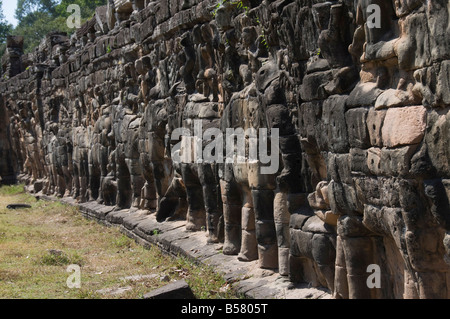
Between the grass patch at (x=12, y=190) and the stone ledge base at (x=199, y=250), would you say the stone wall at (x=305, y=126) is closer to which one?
the stone ledge base at (x=199, y=250)

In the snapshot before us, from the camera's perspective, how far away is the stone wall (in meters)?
4.64

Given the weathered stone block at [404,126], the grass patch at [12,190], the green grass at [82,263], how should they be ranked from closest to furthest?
the weathered stone block at [404,126] < the green grass at [82,263] < the grass patch at [12,190]

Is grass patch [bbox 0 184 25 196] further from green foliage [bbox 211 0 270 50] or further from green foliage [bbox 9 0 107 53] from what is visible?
green foliage [bbox 211 0 270 50]

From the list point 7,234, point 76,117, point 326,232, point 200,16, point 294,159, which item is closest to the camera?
point 326,232

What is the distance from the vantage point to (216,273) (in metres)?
7.85

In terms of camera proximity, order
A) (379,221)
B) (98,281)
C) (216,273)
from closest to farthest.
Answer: (379,221)
(216,273)
(98,281)

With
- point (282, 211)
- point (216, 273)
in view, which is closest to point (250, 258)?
point (216, 273)

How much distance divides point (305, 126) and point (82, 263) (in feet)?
15.7

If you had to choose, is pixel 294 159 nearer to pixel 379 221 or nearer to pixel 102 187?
pixel 379 221

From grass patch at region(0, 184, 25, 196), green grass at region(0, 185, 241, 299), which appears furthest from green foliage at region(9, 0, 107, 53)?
green grass at region(0, 185, 241, 299)

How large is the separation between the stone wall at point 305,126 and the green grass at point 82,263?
605 mm

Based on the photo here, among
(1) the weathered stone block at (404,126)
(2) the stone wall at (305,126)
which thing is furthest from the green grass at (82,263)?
(1) the weathered stone block at (404,126)

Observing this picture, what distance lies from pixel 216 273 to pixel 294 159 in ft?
5.71

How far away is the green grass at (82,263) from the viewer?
7861 millimetres
